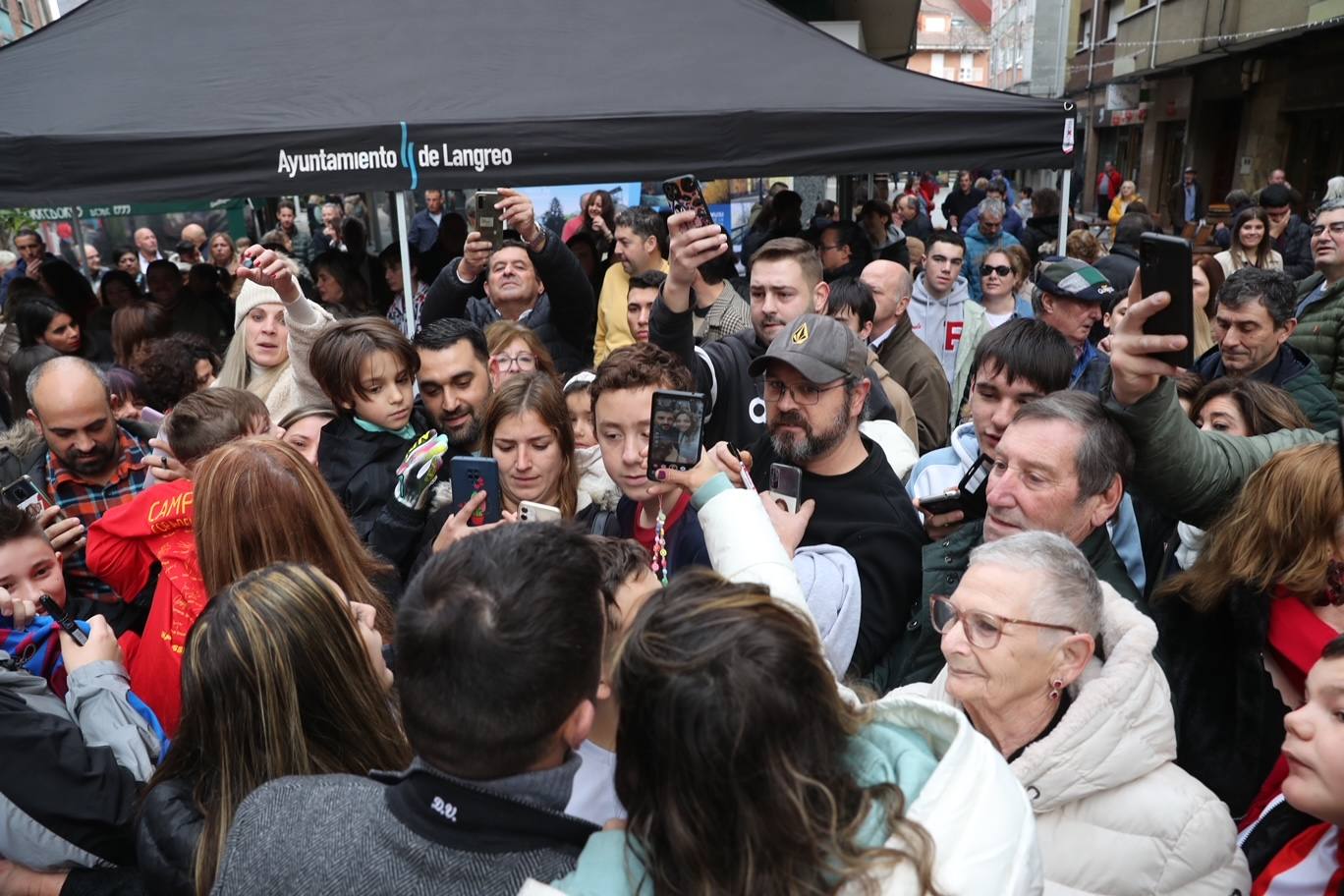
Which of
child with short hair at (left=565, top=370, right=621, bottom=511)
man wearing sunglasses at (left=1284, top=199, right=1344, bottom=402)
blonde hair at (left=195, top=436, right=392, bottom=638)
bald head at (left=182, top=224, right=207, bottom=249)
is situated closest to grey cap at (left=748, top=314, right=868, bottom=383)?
child with short hair at (left=565, top=370, right=621, bottom=511)

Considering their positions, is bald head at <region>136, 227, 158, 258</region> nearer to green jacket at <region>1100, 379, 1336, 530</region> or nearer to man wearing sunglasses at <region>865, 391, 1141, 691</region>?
man wearing sunglasses at <region>865, 391, 1141, 691</region>

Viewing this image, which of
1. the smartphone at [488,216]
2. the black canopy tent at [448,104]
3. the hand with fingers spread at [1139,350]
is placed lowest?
the hand with fingers spread at [1139,350]

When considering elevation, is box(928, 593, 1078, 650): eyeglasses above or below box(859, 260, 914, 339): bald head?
below

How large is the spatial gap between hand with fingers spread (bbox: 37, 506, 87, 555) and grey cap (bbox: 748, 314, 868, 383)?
6.61ft

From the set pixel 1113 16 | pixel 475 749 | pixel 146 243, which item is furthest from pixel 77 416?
pixel 1113 16

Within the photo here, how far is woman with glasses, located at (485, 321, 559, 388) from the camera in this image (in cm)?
383

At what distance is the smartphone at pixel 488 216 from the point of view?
4.30 meters

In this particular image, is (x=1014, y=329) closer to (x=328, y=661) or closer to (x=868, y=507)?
(x=868, y=507)

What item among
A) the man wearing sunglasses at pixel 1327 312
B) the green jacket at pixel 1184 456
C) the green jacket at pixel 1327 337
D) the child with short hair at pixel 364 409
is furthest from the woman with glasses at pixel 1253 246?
the child with short hair at pixel 364 409

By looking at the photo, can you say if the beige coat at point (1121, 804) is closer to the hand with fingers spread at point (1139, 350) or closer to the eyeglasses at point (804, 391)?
the hand with fingers spread at point (1139, 350)

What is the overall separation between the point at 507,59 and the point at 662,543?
3.87 metres

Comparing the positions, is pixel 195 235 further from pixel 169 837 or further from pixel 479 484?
pixel 169 837

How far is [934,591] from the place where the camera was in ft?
7.41

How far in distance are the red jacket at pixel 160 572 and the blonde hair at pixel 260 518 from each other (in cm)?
19
